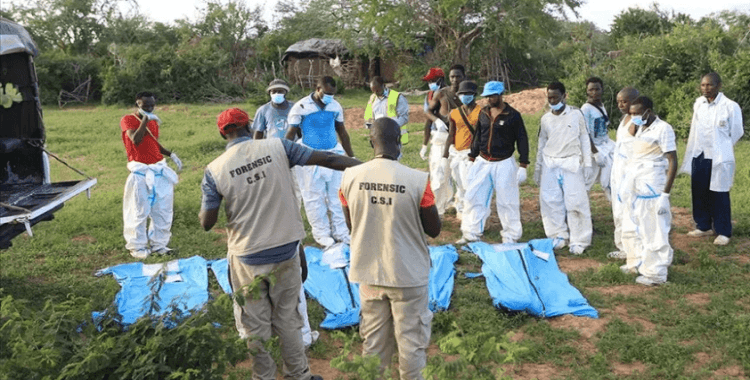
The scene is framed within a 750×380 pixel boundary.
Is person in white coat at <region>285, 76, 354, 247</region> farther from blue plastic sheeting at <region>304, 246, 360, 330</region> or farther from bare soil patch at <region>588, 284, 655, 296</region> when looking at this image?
bare soil patch at <region>588, 284, 655, 296</region>

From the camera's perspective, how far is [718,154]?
7262 mm

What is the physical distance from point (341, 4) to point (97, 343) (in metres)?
27.6

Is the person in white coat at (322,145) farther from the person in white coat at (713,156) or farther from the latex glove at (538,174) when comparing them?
the person in white coat at (713,156)

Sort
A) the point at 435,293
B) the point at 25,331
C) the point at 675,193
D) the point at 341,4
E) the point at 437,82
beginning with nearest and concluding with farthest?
the point at 25,331 → the point at 435,293 → the point at 437,82 → the point at 675,193 → the point at 341,4

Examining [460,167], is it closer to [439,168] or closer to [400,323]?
[439,168]

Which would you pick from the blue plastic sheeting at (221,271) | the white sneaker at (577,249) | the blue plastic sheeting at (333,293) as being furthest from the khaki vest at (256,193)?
the white sneaker at (577,249)

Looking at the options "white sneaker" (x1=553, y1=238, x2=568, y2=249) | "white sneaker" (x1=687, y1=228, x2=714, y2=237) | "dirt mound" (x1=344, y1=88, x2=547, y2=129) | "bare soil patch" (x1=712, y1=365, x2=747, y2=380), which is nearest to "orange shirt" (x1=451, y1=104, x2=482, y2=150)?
"white sneaker" (x1=553, y1=238, x2=568, y2=249)

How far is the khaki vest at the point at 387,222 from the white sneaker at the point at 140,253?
160 inches

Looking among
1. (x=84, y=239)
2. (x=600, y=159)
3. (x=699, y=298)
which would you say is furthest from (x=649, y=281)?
(x=84, y=239)

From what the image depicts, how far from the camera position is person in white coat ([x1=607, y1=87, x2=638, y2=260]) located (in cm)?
643

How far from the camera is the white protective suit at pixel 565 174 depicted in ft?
23.4

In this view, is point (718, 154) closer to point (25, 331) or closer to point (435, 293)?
point (435, 293)

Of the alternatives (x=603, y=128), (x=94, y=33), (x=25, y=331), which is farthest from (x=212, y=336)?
(x=94, y=33)

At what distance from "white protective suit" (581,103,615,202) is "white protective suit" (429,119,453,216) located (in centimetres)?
167
